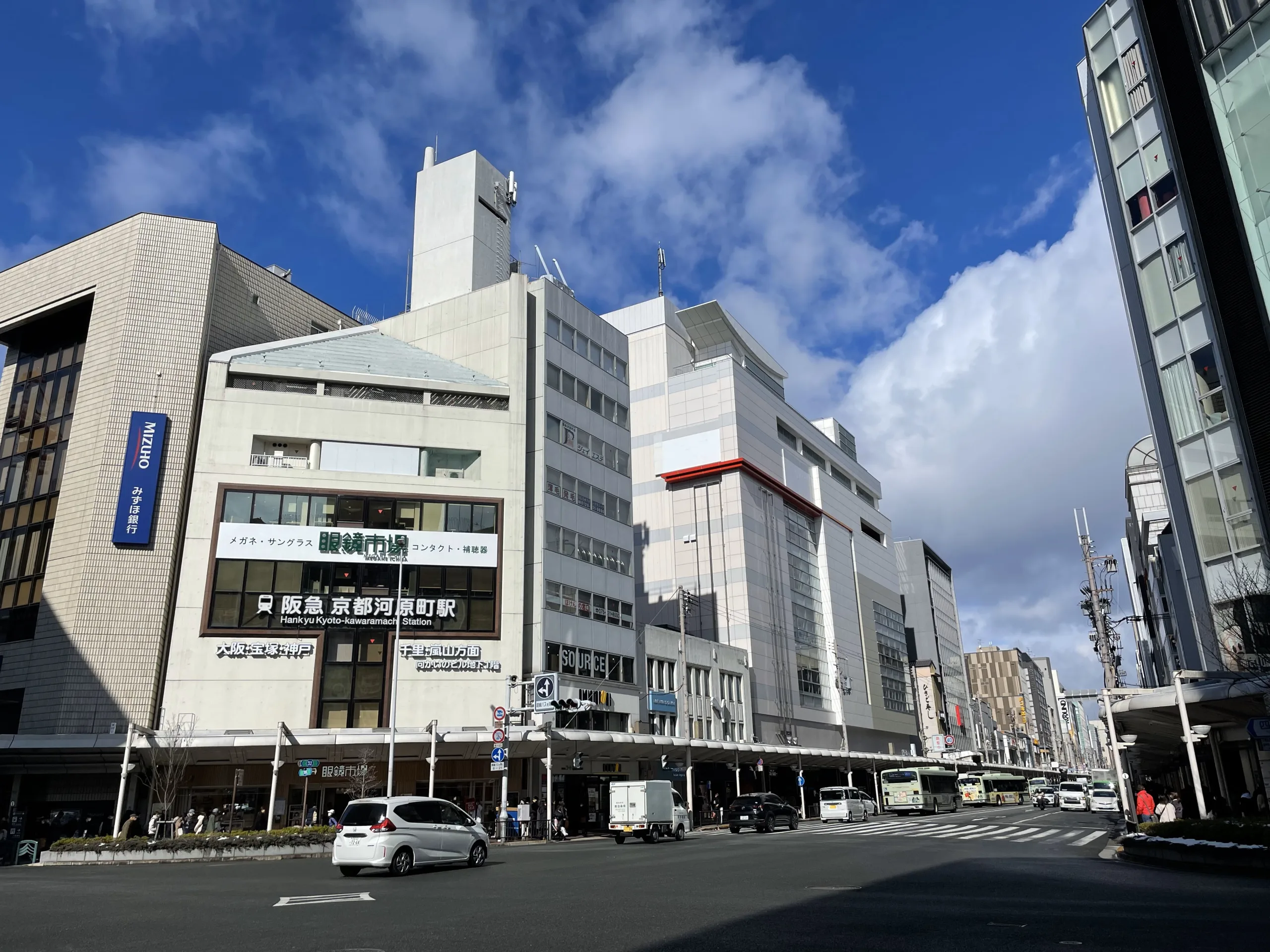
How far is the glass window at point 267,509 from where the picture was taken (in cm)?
4262

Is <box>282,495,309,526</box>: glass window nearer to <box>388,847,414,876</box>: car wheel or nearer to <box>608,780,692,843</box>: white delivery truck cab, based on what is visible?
<box>608,780,692,843</box>: white delivery truck cab

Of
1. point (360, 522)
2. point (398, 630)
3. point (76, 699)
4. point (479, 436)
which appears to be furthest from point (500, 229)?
point (76, 699)

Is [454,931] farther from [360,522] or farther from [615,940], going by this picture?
[360,522]

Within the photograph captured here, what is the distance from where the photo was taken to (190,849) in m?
27.3

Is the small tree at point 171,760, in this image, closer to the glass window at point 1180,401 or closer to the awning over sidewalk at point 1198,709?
the awning over sidewalk at point 1198,709

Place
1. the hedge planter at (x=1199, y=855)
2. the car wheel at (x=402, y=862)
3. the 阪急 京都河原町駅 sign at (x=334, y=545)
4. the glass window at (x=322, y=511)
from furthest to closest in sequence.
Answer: the glass window at (x=322, y=511) < the 阪急 京都河原町駅 sign at (x=334, y=545) < the car wheel at (x=402, y=862) < the hedge planter at (x=1199, y=855)

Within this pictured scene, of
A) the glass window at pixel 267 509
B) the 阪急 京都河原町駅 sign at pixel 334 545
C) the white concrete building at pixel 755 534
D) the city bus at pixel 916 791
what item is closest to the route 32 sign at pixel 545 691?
the 阪急 京都河原町駅 sign at pixel 334 545

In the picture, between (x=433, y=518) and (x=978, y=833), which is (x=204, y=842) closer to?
(x=433, y=518)

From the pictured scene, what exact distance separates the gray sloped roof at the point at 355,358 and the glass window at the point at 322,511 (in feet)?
24.5

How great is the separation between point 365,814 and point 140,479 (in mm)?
29133

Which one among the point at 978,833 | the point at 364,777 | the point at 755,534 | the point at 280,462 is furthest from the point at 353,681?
the point at 755,534

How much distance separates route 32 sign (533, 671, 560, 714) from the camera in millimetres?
37956

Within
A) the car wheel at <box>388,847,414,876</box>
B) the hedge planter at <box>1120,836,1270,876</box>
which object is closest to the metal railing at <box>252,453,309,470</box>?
the car wheel at <box>388,847,414,876</box>

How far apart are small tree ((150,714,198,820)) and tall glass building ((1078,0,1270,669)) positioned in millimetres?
36836
